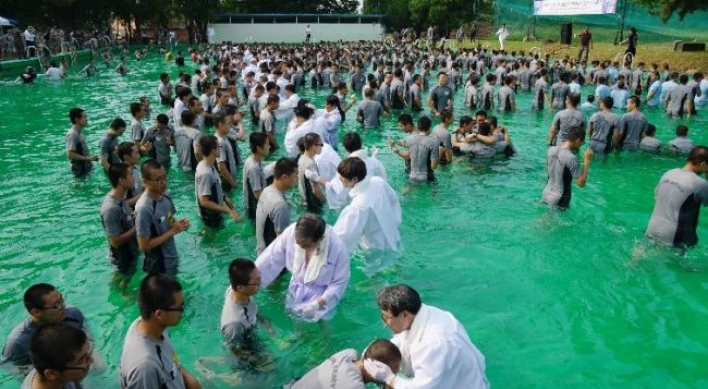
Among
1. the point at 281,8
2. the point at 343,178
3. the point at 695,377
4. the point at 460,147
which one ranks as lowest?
the point at 695,377

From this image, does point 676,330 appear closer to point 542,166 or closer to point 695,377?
point 695,377

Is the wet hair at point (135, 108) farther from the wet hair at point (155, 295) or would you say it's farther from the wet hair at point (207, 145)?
the wet hair at point (155, 295)

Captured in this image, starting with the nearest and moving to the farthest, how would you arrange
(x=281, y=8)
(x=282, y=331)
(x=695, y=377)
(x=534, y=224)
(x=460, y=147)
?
(x=695, y=377) < (x=282, y=331) < (x=534, y=224) < (x=460, y=147) < (x=281, y=8)

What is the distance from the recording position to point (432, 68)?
98.3ft

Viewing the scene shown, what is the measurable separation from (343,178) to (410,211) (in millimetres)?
3511

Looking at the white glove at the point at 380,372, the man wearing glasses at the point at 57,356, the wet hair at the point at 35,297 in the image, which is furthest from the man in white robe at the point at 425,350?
the wet hair at the point at 35,297

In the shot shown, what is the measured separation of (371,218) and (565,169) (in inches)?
135

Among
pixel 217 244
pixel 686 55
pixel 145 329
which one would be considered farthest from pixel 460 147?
pixel 686 55

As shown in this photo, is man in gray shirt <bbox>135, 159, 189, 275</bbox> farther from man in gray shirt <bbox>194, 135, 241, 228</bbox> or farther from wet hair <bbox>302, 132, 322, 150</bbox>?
wet hair <bbox>302, 132, 322, 150</bbox>

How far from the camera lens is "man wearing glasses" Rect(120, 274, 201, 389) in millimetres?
2861

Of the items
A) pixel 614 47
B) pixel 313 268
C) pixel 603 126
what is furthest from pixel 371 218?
pixel 614 47

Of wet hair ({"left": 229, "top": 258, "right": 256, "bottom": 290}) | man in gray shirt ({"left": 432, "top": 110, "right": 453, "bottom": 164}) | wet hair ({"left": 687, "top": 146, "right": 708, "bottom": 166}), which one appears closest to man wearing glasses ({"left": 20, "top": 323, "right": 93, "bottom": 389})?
wet hair ({"left": 229, "top": 258, "right": 256, "bottom": 290})

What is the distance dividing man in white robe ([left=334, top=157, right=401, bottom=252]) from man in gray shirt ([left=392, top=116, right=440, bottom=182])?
328cm

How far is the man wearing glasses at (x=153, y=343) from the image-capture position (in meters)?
2.86
